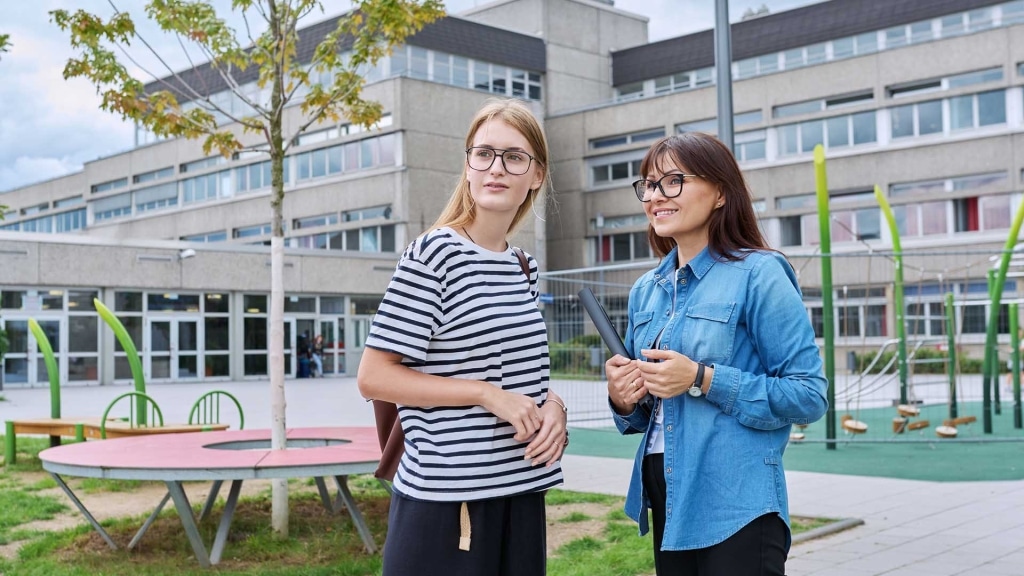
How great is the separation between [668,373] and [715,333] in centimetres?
18

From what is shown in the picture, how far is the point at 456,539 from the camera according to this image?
233 centimetres

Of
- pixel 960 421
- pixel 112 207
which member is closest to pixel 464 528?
pixel 960 421

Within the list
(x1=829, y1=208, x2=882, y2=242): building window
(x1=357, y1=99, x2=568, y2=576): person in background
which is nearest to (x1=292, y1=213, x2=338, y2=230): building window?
(x1=829, y1=208, x2=882, y2=242): building window

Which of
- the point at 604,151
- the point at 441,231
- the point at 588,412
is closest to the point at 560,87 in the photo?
the point at 604,151

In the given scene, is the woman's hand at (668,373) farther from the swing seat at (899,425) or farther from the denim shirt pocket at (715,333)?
the swing seat at (899,425)

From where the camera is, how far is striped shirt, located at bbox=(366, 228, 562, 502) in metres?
2.28

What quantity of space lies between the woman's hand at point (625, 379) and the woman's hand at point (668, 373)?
0.04 meters

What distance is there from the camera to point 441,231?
238 centimetres

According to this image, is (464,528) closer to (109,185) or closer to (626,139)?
(626,139)

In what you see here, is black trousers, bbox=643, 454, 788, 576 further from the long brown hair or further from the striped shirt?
the long brown hair

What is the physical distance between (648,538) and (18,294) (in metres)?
26.1

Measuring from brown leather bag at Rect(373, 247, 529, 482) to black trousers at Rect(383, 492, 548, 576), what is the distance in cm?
9

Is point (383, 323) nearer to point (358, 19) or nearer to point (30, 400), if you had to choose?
point (358, 19)

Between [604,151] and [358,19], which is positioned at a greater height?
[604,151]
